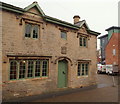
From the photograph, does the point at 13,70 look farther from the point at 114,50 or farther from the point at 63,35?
the point at 114,50

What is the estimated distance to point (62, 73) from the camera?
10852 mm

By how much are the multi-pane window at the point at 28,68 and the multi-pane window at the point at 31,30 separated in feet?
6.49

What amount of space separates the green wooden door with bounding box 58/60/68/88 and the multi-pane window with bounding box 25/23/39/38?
11.3 feet

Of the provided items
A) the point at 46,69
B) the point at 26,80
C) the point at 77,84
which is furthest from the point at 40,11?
the point at 77,84

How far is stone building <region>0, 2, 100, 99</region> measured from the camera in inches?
312

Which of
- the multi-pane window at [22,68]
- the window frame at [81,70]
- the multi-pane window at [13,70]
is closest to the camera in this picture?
the multi-pane window at [13,70]

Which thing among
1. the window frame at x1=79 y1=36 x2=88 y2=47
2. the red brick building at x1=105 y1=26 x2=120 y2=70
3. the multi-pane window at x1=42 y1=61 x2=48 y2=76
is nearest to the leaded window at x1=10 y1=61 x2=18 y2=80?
the multi-pane window at x1=42 y1=61 x2=48 y2=76

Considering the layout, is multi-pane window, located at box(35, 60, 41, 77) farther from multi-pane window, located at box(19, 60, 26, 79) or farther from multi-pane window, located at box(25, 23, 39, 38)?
multi-pane window, located at box(25, 23, 39, 38)

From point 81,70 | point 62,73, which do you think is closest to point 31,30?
point 62,73

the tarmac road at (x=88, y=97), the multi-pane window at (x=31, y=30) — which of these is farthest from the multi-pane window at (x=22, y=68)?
the tarmac road at (x=88, y=97)

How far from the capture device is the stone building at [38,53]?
312 inches

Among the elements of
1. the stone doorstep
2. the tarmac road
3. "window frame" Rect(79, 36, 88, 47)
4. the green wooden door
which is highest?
"window frame" Rect(79, 36, 88, 47)

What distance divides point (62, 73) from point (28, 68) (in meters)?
3.42

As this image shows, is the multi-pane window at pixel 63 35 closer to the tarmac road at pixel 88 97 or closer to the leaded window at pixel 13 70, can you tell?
the leaded window at pixel 13 70
